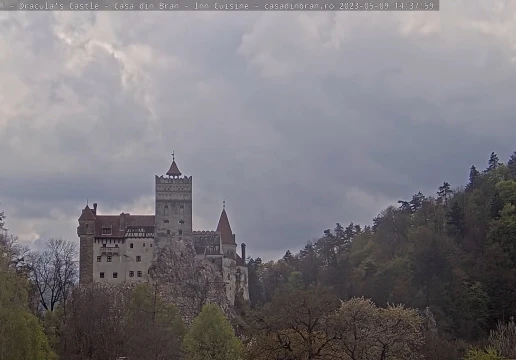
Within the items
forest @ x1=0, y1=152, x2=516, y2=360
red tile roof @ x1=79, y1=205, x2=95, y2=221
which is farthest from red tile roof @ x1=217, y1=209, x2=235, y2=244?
red tile roof @ x1=79, y1=205, x2=95, y2=221

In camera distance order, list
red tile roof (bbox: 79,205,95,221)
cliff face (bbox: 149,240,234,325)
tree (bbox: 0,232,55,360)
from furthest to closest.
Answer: cliff face (bbox: 149,240,234,325)
red tile roof (bbox: 79,205,95,221)
tree (bbox: 0,232,55,360)

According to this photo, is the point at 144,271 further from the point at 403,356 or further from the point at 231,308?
the point at 403,356

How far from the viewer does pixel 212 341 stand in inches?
2484

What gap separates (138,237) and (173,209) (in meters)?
5.70

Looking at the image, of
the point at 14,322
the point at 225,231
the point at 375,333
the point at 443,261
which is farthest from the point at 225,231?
the point at 14,322

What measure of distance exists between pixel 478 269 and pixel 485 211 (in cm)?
1424

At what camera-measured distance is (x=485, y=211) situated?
95812 mm

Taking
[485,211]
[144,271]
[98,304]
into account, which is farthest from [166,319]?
[485,211]

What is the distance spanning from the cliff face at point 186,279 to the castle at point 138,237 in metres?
0.80

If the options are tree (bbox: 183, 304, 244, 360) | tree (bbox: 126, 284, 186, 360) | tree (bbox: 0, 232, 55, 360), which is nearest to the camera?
tree (bbox: 0, 232, 55, 360)

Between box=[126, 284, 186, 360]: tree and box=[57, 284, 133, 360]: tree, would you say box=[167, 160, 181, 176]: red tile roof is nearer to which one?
box=[126, 284, 186, 360]: tree

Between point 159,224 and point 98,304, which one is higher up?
point 159,224

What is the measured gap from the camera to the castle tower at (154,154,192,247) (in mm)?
96312

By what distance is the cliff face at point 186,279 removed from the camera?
3745 inches
